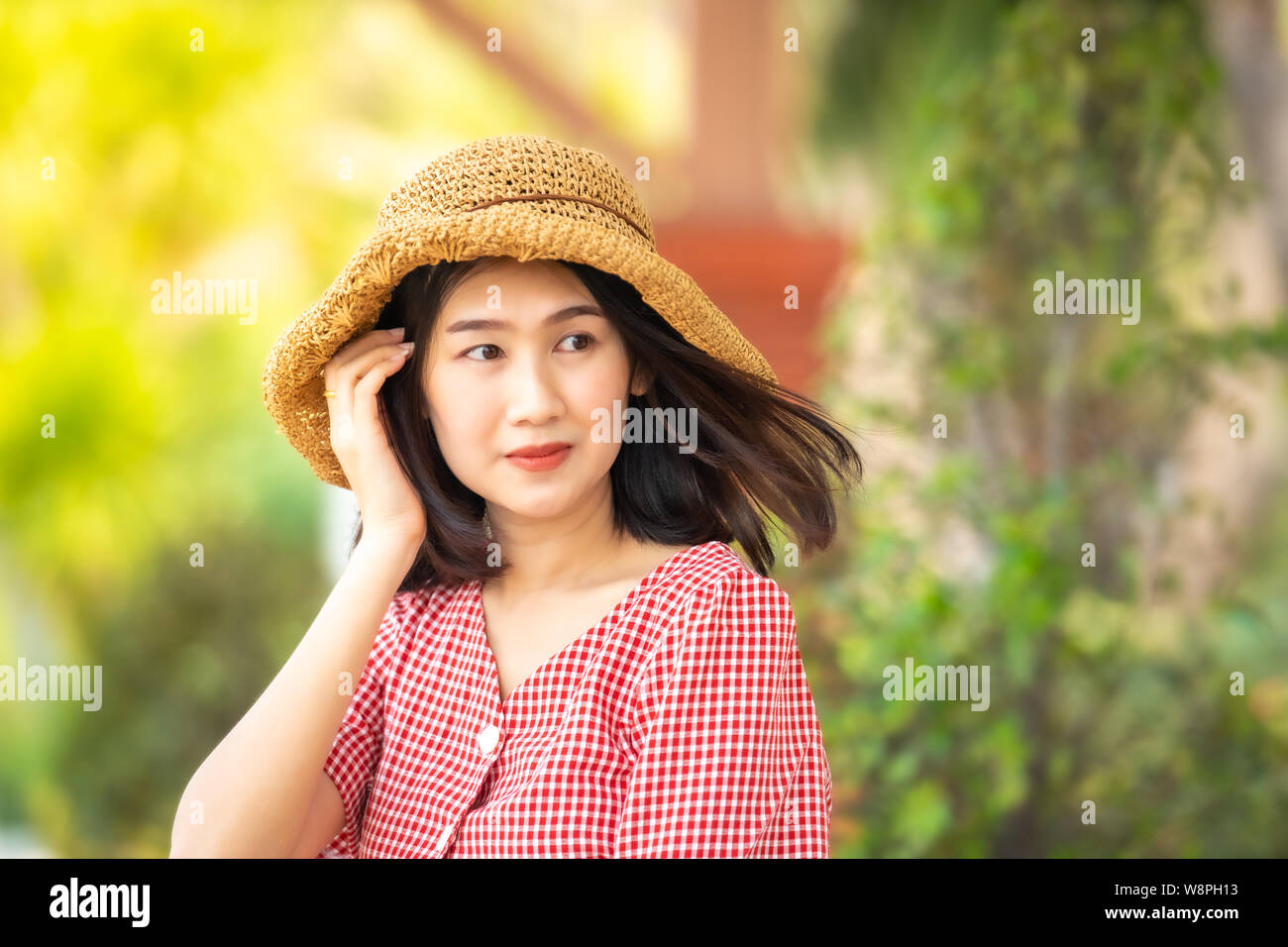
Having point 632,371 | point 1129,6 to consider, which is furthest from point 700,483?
point 1129,6

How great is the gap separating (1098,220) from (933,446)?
1.99 feet

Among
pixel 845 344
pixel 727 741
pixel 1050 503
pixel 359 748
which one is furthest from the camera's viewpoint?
pixel 845 344

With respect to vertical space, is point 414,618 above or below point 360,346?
below

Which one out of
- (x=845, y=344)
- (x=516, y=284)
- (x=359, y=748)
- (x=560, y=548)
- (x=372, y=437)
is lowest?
(x=359, y=748)

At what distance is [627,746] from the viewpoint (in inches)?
47.3

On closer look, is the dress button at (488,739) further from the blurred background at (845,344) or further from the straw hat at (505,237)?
the blurred background at (845,344)

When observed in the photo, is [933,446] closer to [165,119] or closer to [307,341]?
[307,341]

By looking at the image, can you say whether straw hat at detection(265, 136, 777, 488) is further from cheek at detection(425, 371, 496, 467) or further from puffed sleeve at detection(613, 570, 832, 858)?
puffed sleeve at detection(613, 570, 832, 858)

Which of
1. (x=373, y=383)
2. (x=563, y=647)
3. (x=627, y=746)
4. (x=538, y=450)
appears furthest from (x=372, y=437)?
(x=627, y=746)

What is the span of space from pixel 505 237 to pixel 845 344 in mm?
1649

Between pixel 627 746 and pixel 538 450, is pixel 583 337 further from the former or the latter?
pixel 627 746

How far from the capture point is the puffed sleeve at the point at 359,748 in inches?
53.2

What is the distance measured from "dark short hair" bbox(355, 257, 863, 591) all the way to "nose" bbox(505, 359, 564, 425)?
0.37 feet

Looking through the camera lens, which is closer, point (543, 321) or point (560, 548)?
point (543, 321)
